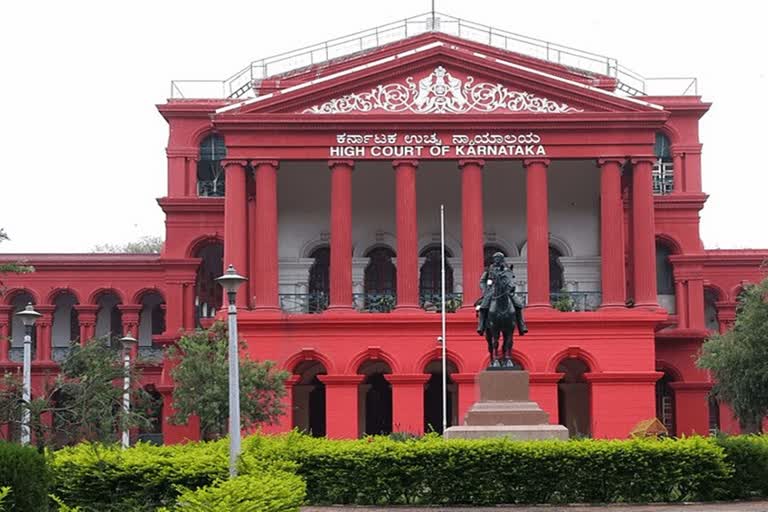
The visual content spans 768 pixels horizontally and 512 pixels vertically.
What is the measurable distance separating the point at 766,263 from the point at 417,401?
522 inches

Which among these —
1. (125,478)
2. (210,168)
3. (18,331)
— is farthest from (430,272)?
(125,478)

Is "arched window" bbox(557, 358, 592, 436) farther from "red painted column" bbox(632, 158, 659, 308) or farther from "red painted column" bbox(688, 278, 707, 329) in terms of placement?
"red painted column" bbox(688, 278, 707, 329)

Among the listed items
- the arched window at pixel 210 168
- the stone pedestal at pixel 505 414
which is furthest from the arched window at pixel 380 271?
the stone pedestal at pixel 505 414

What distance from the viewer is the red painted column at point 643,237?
1656 inches

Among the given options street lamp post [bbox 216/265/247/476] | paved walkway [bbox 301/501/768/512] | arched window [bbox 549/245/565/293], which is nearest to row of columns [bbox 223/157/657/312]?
arched window [bbox 549/245/565/293]

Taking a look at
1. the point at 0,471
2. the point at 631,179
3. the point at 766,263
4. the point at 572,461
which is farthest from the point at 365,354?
the point at 0,471

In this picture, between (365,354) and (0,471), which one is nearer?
(0,471)

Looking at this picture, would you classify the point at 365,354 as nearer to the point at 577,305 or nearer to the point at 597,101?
the point at 577,305

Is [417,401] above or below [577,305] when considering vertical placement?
below

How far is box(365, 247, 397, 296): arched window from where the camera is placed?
1869 inches

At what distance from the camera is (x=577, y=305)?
146 feet

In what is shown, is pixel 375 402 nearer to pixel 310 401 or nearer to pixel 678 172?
pixel 310 401

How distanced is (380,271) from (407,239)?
5.88 metres

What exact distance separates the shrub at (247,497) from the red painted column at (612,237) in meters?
27.7
